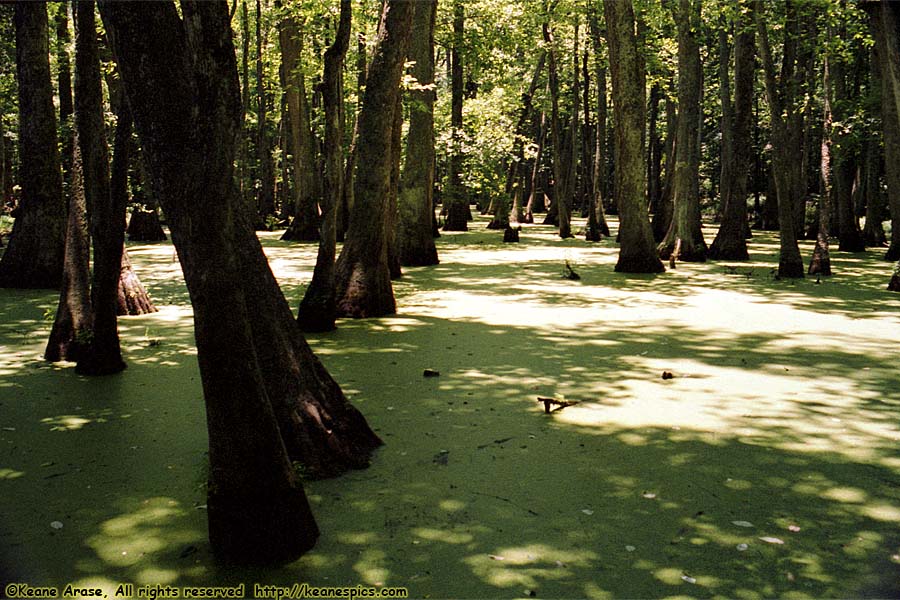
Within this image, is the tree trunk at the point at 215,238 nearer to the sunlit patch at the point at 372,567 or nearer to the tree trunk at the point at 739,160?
the sunlit patch at the point at 372,567

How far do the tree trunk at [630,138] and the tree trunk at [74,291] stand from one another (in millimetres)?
11068

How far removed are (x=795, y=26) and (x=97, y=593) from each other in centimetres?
2208

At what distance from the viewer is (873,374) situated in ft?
25.3

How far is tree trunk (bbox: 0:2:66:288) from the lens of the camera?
1279cm

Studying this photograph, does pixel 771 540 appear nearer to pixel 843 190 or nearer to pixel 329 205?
pixel 329 205

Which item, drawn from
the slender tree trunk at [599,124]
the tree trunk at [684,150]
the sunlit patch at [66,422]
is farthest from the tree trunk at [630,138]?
the sunlit patch at [66,422]

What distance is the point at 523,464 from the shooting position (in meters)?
5.20

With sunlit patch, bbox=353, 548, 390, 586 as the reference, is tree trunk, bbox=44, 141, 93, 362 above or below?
above

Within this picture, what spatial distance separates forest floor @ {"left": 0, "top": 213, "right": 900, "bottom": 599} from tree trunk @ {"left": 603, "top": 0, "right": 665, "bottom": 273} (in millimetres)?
6358

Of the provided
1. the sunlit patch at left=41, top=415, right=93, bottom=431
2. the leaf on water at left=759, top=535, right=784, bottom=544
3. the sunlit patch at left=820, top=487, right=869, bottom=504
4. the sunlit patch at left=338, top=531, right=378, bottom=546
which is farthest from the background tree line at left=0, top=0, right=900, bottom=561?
the sunlit patch at left=820, top=487, right=869, bottom=504

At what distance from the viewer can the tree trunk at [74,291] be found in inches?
315

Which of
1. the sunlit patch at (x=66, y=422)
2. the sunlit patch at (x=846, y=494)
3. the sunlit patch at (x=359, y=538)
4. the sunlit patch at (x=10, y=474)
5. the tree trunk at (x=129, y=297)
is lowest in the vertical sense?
the sunlit patch at (x=846, y=494)

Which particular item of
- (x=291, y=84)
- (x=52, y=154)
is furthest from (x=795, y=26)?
(x=52, y=154)

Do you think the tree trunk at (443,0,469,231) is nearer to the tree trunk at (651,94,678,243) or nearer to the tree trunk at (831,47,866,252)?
the tree trunk at (651,94,678,243)
